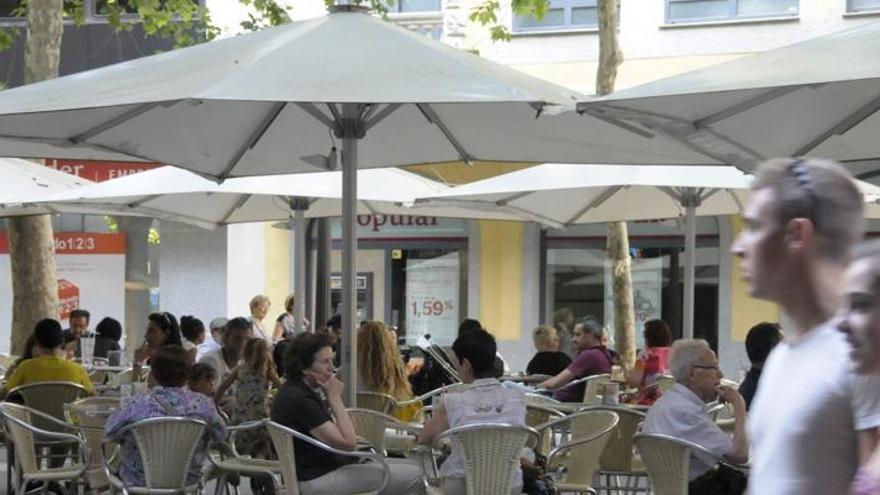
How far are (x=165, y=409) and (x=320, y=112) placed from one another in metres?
2.16

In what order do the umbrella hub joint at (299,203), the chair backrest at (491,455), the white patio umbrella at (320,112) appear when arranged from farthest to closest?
the umbrella hub joint at (299,203) < the chair backrest at (491,455) < the white patio umbrella at (320,112)

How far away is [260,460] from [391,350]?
86.2 inches

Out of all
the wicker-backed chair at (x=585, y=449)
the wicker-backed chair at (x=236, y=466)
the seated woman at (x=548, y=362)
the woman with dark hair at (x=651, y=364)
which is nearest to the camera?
the wicker-backed chair at (x=585, y=449)

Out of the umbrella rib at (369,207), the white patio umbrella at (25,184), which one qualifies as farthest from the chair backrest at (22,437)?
the umbrella rib at (369,207)

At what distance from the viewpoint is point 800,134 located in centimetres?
838

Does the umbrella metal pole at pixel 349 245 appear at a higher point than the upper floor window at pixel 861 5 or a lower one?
lower

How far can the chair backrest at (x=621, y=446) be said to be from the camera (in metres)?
9.22

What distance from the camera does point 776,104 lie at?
26.1ft

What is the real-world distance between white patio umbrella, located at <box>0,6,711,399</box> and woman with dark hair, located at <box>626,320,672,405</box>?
2525 mm

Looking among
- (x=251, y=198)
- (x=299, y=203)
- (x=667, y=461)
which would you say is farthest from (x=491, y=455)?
(x=251, y=198)

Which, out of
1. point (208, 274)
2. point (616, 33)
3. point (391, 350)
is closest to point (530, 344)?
point (208, 274)

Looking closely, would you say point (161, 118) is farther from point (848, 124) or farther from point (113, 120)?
point (848, 124)

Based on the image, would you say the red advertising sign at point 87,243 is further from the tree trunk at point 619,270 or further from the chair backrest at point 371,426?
the chair backrest at point 371,426

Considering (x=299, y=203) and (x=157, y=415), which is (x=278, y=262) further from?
(x=157, y=415)
